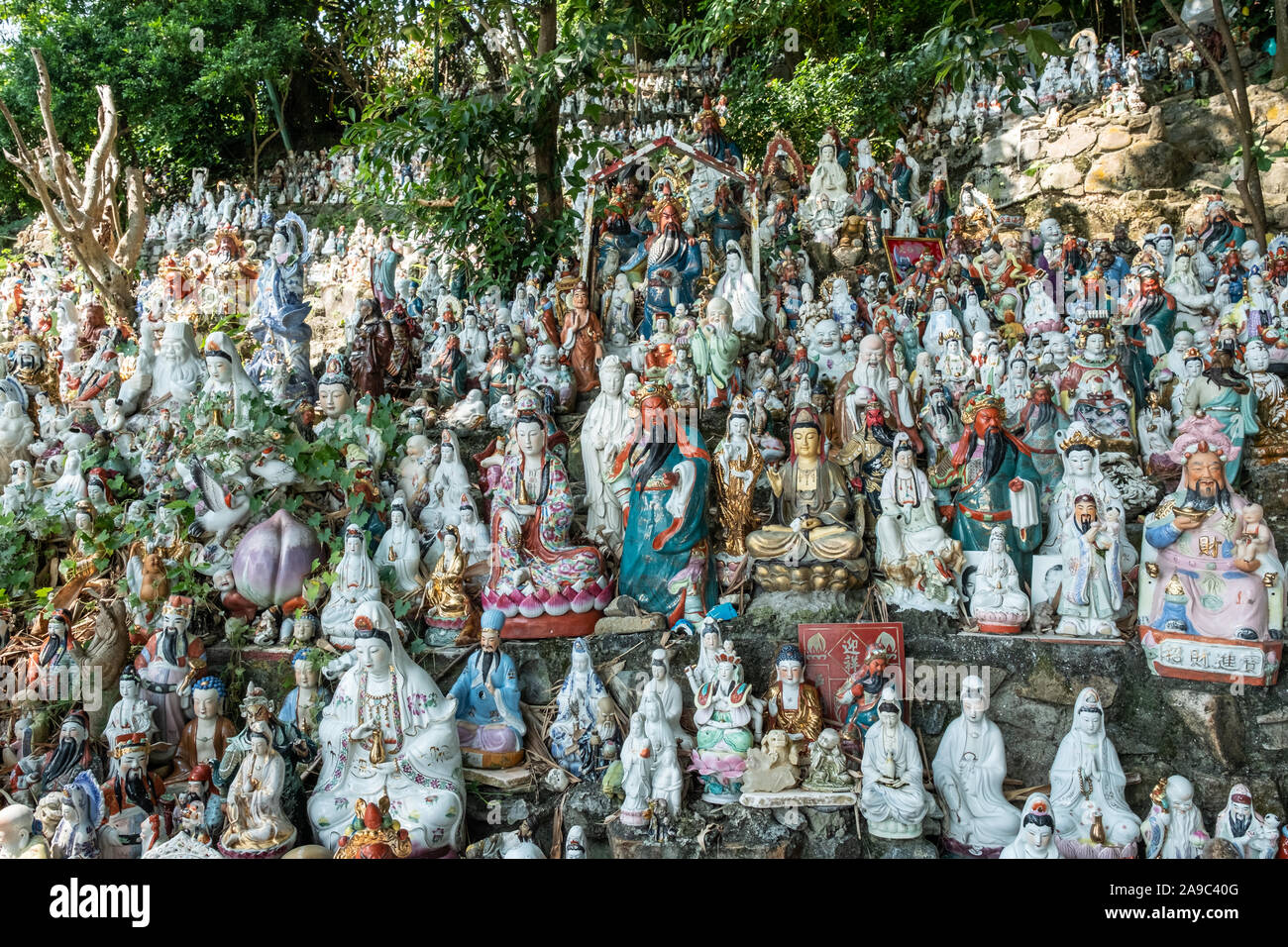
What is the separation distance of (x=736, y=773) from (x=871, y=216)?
27.5 ft

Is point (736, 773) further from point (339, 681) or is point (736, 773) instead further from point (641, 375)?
point (641, 375)

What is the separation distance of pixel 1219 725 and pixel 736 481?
3566 mm

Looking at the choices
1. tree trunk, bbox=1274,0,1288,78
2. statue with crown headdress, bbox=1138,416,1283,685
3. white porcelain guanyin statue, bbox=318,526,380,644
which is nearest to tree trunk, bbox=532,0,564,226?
white porcelain guanyin statue, bbox=318,526,380,644

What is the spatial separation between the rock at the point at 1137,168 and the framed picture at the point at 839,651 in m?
9.79

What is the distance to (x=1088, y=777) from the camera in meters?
6.31

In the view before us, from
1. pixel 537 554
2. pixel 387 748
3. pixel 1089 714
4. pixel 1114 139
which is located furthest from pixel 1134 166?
pixel 387 748

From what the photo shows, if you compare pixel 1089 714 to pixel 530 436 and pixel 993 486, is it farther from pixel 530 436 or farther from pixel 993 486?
pixel 530 436

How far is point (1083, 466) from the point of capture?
752cm

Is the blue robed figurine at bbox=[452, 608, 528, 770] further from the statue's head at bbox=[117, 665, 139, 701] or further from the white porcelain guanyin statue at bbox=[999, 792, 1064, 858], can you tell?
the white porcelain guanyin statue at bbox=[999, 792, 1064, 858]

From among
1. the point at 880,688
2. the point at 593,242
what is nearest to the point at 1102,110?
the point at 593,242

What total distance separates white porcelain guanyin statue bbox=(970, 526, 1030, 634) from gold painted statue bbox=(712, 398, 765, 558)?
171 cm

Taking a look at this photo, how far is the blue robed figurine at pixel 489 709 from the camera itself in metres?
7.05

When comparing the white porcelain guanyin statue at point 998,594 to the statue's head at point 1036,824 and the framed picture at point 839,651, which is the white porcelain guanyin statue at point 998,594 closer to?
the framed picture at point 839,651

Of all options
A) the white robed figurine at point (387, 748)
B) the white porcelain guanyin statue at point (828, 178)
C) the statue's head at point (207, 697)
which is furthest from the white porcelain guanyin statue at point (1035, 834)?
the white porcelain guanyin statue at point (828, 178)
